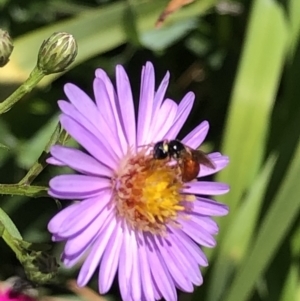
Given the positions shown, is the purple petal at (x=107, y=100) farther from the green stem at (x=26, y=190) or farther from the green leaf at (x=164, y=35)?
the green leaf at (x=164, y=35)

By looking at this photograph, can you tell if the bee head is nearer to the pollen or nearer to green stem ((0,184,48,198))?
the pollen

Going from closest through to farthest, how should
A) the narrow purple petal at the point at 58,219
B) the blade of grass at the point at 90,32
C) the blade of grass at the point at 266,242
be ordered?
the narrow purple petal at the point at 58,219, the blade of grass at the point at 266,242, the blade of grass at the point at 90,32

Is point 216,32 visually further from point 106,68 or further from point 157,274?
point 157,274

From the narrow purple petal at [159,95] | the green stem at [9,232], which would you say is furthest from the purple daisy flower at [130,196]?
the green stem at [9,232]

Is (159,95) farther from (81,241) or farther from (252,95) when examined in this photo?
(252,95)

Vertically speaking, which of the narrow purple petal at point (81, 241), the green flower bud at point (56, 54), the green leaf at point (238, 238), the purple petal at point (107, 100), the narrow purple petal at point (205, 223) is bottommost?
the green leaf at point (238, 238)

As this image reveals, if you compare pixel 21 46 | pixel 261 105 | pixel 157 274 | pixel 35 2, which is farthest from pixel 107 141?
pixel 35 2
